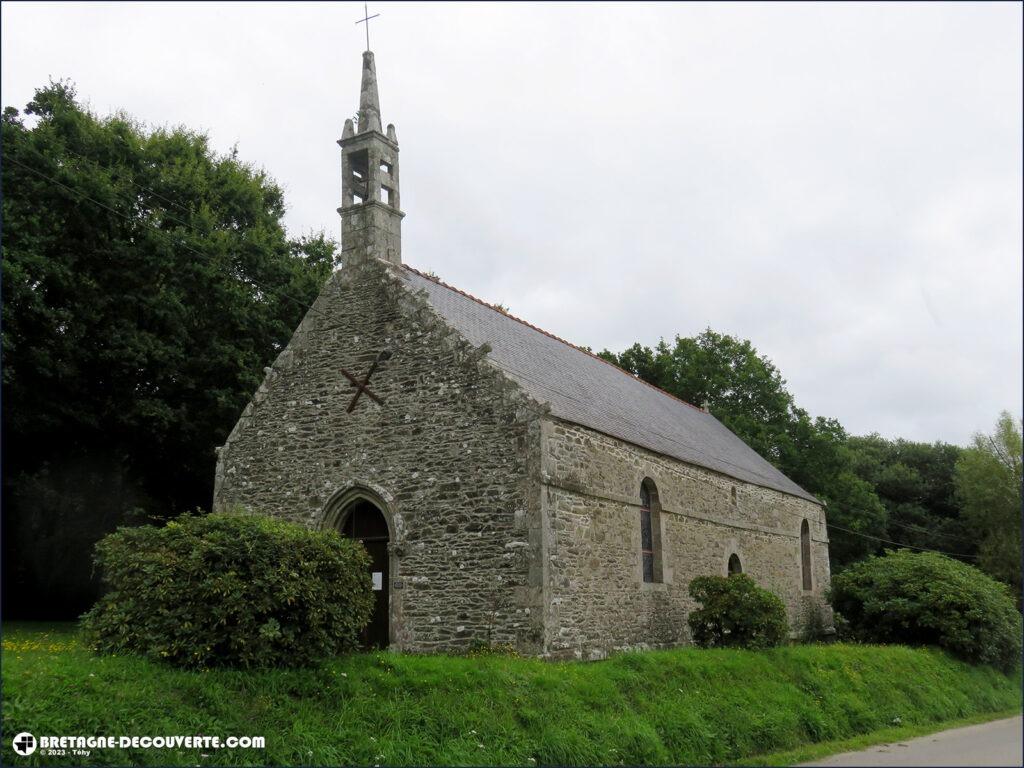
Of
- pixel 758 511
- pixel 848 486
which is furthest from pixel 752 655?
pixel 848 486

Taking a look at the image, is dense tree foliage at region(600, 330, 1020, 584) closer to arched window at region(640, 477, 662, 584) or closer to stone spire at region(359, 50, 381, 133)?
arched window at region(640, 477, 662, 584)

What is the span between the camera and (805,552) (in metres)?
27.8

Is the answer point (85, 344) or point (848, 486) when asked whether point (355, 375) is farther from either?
point (848, 486)

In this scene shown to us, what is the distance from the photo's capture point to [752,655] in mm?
16219

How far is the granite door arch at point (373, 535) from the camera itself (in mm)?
16047

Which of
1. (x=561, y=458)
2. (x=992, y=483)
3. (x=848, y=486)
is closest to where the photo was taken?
(x=561, y=458)

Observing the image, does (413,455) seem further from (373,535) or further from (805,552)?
(805,552)

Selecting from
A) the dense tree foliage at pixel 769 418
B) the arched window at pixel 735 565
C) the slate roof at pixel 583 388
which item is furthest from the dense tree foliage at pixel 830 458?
the arched window at pixel 735 565

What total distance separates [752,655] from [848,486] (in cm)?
2310

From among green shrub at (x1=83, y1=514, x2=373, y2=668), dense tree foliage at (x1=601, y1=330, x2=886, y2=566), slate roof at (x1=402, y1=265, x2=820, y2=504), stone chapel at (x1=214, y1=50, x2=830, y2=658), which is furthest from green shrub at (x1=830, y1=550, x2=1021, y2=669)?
green shrub at (x1=83, y1=514, x2=373, y2=668)

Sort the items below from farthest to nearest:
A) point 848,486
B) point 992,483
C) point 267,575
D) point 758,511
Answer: point 992,483
point 848,486
point 758,511
point 267,575

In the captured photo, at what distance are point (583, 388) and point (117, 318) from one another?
38.6 feet

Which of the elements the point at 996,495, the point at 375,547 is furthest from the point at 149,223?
the point at 996,495
